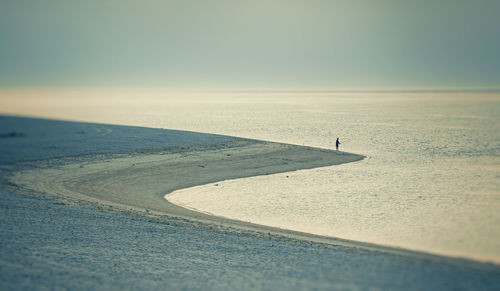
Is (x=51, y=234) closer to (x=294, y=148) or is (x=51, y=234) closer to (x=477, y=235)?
(x=477, y=235)

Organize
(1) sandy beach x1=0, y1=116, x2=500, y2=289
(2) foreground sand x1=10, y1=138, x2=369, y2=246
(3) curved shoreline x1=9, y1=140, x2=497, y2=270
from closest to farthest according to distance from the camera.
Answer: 1. (1) sandy beach x1=0, y1=116, x2=500, y2=289
2. (3) curved shoreline x1=9, y1=140, x2=497, y2=270
3. (2) foreground sand x1=10, y1=138, x2=369, y2=246

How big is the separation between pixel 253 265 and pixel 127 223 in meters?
5.54

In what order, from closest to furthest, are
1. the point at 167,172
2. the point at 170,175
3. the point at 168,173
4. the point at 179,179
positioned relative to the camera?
the point at 179,179, the point at 170,175, the point at 168,173, the point at 167,172

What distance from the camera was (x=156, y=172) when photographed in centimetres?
2453

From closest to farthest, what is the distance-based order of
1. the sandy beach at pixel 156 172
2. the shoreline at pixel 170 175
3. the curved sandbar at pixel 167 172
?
the sandy beach at pixel 156 172
the shoreline at pixel 170 175
the curved sandbar at pixel 167 172

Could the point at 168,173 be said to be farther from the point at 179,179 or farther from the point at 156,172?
the point at 179,179

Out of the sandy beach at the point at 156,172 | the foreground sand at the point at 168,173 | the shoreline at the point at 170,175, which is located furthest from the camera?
the foreground sand at the point at 168,173

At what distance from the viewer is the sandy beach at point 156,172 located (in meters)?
11.0

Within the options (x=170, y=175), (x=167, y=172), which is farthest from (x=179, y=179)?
(x=167, y=172)

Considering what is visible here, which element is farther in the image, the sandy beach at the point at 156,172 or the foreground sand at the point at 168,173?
the foreground sand at the point at 168,173

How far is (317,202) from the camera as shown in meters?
18.3

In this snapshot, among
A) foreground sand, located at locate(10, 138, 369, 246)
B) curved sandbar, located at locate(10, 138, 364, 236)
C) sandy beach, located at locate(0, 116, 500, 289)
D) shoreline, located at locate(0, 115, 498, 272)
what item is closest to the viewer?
sandy beach, located at locate(0, 116, 500, 289)

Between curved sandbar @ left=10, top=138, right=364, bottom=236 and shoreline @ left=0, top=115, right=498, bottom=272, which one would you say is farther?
curved sandbar @ left=10, top=138, right=364, bottom=236

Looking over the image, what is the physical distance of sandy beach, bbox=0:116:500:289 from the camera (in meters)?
11.0
